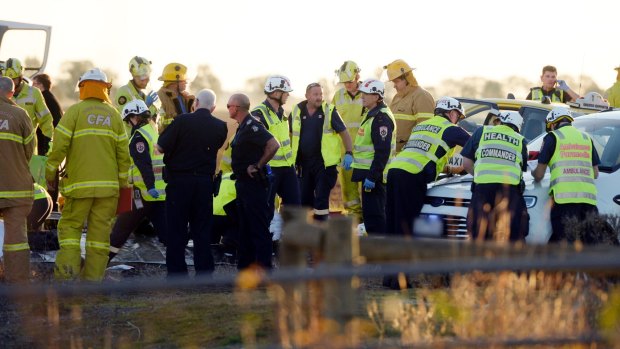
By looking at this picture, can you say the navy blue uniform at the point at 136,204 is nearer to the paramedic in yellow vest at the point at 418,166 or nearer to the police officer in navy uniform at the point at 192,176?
the police officer in navy uniform at the point at 192,176

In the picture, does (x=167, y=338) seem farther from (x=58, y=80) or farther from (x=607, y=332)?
(x=58, y=80)

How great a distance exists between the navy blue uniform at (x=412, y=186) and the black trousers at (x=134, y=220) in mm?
2238

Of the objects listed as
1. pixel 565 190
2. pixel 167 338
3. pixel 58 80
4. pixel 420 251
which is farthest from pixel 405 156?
pixel 58 80

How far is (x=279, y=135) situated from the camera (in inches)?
530

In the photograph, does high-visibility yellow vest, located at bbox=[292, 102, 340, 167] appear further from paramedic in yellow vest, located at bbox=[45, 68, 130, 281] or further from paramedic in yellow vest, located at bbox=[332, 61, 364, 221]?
paramedic in yellow vest, located at bbox=[45, 68, 130, 281]

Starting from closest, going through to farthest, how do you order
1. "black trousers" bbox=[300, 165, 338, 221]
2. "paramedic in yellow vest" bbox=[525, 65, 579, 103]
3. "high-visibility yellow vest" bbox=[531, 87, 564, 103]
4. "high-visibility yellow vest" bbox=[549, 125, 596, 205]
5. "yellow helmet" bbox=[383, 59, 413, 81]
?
"high-visibility yellow vest" bbox=[549, 125, 596, 205] < "black trousers" bbox=[300, 165, 338, 221] < "yellow helmet" bbox=[383, 59, 413, 81] < "paramedic in yellow vest" bbox=[525, 65, 579, 103] < "high-visibility yellow vest" bbox=[531, 87, 564, 103]

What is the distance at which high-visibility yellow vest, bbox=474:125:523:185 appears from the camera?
11.5 m

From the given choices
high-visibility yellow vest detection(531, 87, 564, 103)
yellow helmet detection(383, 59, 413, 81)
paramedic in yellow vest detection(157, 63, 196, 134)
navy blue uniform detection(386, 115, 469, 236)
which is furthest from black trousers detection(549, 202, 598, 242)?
high-visibility yellow vest detection(531, 87, 564, 103)

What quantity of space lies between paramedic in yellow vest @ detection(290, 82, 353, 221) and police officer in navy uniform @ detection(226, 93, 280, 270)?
1.74 m

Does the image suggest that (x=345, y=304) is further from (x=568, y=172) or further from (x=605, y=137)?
(x=605, y=137)

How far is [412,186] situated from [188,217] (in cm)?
193

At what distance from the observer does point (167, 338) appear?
950cm

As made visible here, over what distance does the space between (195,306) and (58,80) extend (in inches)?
1987

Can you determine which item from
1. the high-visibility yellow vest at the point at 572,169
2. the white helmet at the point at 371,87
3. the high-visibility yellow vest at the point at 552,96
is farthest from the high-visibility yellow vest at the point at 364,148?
the high-visibility yellow vest at the point at 552,96
